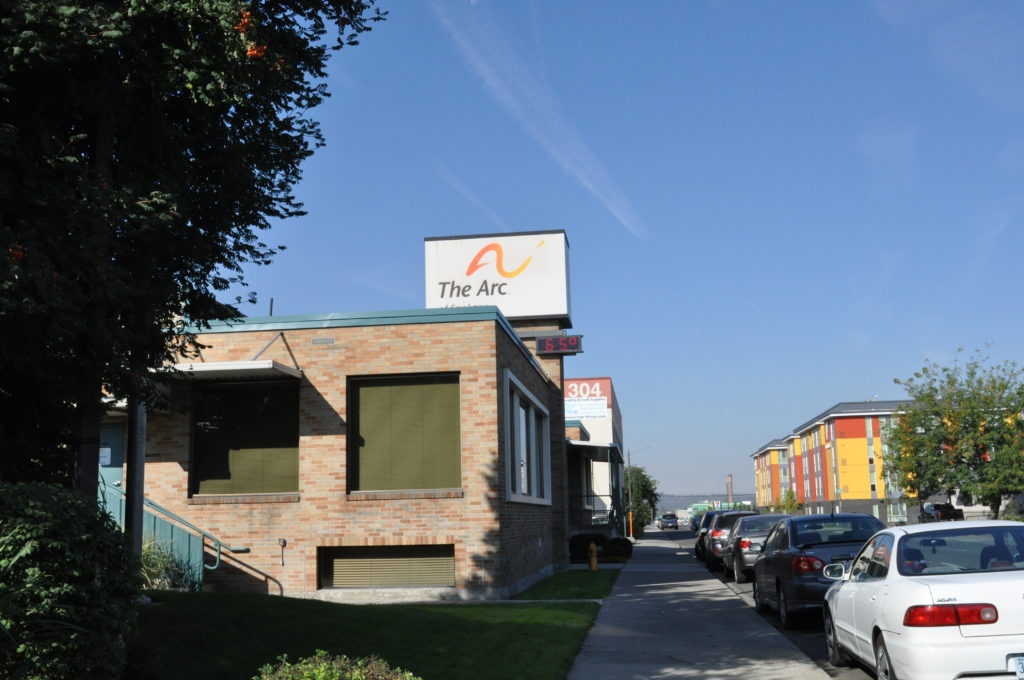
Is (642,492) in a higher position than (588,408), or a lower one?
lower

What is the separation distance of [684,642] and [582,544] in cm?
2073

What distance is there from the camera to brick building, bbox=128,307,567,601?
59.2 ft

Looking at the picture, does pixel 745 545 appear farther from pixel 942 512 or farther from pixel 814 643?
pixel 942 512

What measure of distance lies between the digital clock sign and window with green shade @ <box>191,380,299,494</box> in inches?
439

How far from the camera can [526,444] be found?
77.8ft

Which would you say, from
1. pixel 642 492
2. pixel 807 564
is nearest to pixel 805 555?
pixel 807 564

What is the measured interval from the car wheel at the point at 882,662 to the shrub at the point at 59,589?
5.59m

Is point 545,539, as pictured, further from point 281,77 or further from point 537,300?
point 281,77

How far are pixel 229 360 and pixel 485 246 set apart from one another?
17369 mm

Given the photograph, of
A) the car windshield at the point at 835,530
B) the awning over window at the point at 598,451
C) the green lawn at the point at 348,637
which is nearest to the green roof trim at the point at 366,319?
the green lawn at the point at 348,637

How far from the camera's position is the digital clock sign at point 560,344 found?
28.5m

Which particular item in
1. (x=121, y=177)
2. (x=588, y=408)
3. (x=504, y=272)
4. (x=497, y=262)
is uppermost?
(x=497, y=262)

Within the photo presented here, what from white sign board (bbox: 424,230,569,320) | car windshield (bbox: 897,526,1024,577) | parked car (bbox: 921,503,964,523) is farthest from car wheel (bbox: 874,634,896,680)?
parked car (bbox: 921,503,964,523)

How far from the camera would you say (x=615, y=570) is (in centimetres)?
2697
